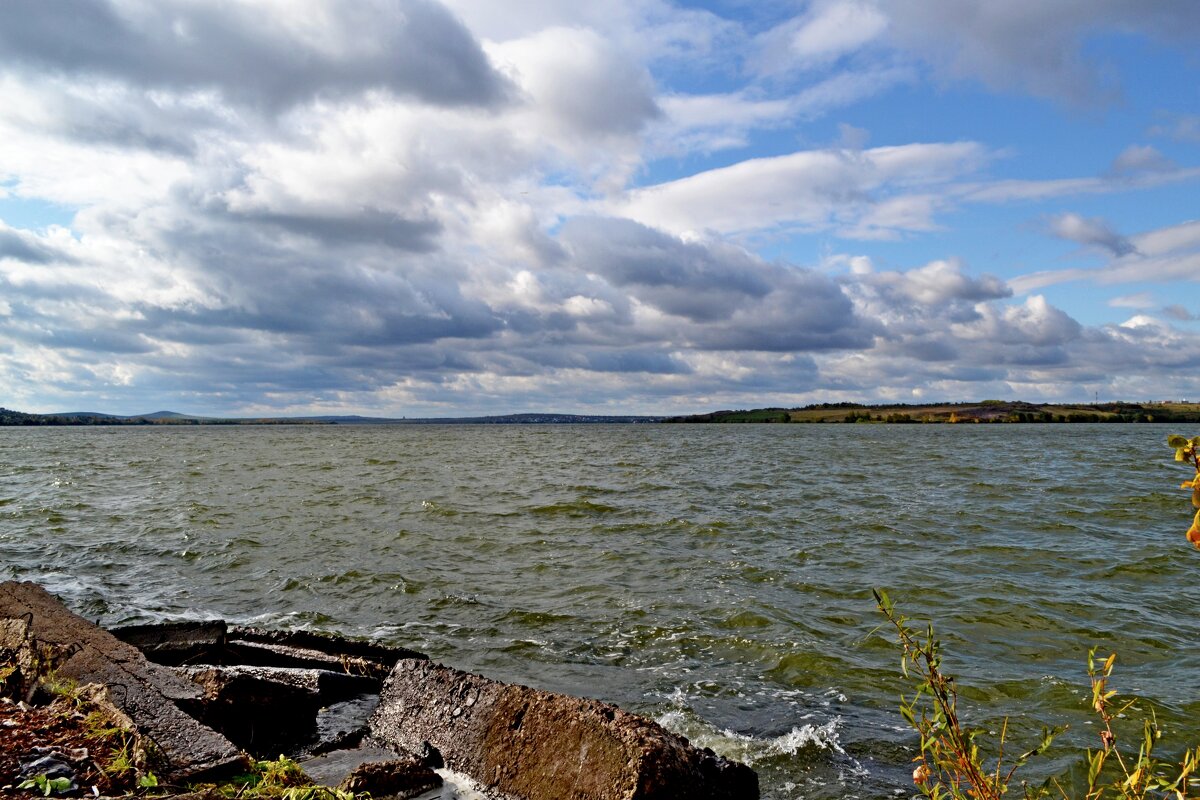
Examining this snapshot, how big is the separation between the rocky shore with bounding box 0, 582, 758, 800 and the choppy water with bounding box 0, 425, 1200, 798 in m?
2.38

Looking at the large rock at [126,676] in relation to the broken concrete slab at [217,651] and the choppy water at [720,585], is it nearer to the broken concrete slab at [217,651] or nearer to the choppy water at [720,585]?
the broken concrete slab at [217,651]

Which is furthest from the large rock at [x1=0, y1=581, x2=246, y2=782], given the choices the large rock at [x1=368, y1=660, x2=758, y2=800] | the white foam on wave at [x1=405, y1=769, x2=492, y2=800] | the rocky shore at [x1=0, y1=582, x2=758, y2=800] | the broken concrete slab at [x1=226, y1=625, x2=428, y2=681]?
the large rock at [x1=368, y1=660, x2=758, y2=800]

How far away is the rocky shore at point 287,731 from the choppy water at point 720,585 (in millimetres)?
2380

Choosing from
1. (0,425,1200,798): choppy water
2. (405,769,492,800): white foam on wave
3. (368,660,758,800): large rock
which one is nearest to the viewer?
(368,660,758,800): large rock

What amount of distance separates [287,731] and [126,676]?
1.52 meters

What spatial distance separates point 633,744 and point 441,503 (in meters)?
23.9

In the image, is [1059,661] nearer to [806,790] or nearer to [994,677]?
[994,677]

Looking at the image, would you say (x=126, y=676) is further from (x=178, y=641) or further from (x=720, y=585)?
(x=720, y=585)

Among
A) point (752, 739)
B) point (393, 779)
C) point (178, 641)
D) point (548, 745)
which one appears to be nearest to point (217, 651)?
point (178, 641)

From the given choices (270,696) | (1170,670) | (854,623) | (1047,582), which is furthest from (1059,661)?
(270,696)

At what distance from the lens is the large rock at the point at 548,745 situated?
5422 mm

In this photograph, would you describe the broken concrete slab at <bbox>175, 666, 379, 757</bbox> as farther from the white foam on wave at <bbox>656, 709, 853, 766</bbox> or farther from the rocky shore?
the white foam on wave at <bbox>656, 709, 853, 766</bbox>

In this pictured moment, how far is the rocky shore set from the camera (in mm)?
5219

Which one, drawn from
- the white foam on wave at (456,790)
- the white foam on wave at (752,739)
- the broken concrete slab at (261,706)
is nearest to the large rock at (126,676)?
the broken concrete slab at (261,706)
